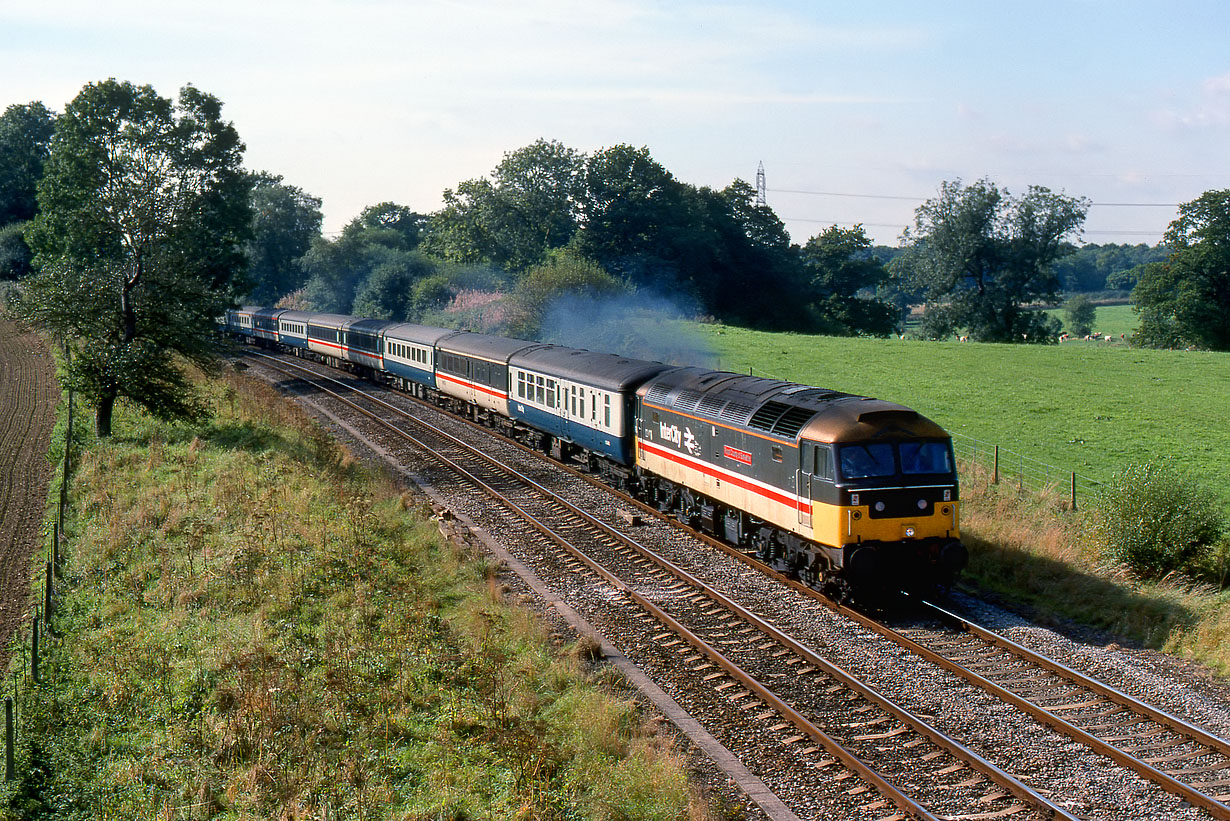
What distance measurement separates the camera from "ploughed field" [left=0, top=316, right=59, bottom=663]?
18392mm

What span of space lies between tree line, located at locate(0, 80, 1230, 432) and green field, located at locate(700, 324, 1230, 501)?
12.7 meters

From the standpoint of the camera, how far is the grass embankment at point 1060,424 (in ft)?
49.9

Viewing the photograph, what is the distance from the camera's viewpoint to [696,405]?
19.3 meters

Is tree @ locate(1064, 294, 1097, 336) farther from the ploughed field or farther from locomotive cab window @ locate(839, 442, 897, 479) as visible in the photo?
locomotive cab window @ locate(839, 442, 897, 479)

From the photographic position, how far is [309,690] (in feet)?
40.3

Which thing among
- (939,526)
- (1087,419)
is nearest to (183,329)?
(939,526)

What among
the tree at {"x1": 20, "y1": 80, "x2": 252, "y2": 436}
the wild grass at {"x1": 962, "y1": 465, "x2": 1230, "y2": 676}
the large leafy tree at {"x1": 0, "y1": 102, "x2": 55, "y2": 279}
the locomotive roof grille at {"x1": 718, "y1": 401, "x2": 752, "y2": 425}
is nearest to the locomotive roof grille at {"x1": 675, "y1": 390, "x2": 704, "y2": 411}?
the locomotive roof grille at {"x1": 718, "y1": 401, "x2": 752, "y2": 425}

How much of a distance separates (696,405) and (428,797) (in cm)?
1104

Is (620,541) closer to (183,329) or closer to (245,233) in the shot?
(183,329)

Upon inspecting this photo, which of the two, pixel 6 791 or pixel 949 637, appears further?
pixel 949 637

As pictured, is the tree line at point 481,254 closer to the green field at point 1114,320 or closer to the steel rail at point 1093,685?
the steel rail at point 1093,685

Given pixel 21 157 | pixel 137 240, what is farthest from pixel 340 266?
pixel 137 240

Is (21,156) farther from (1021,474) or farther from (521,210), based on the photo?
(1021,474)

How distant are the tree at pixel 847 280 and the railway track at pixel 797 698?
226 feet
